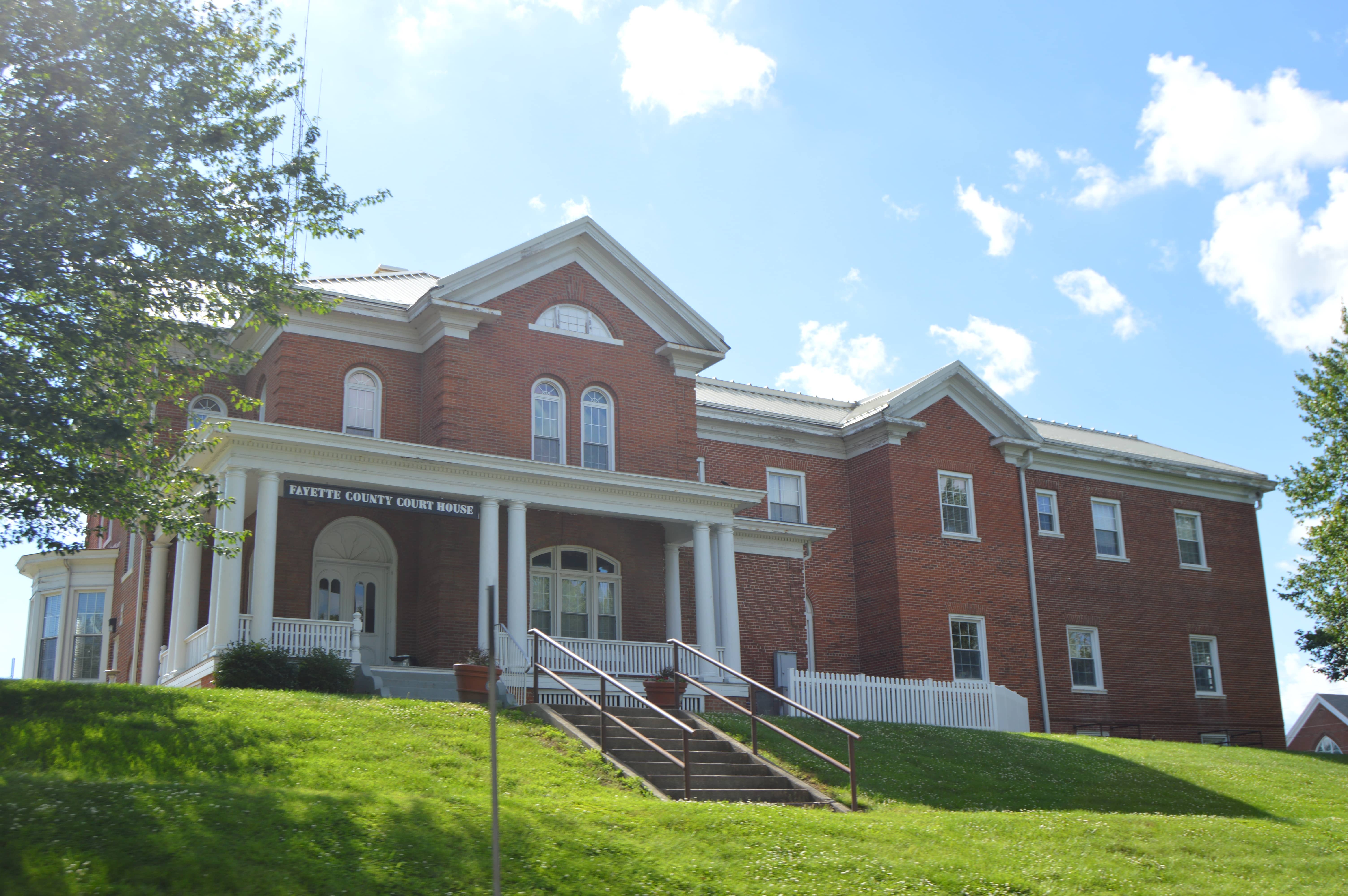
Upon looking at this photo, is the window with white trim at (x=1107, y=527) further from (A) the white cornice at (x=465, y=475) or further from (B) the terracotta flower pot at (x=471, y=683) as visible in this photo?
(B) the terracotta flower pot at (x=471, y=683)

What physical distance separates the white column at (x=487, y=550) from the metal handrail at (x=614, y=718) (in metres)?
2.50

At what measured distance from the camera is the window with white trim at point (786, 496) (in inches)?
1232

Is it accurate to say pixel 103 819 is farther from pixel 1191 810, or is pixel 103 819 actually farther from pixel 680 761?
pixel 1191 810

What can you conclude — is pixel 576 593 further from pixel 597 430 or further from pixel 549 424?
pixel 549 424

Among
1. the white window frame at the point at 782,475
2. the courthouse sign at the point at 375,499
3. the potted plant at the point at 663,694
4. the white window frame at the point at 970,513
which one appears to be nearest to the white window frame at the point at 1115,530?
the white window frame at the point at 970,513

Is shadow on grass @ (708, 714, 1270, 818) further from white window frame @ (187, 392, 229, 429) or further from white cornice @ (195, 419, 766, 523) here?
white window frame @ (187, 392, 229, 429)

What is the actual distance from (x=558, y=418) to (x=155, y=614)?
846 centimetres

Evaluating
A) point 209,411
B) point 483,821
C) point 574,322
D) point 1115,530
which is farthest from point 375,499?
point 1115,530

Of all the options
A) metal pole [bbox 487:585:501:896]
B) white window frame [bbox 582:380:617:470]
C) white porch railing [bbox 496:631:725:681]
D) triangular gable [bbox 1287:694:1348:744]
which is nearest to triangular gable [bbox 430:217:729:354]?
white window frame [bbox 582:380:617:470]

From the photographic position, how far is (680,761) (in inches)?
605

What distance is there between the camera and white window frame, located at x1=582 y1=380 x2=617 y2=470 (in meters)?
25.4

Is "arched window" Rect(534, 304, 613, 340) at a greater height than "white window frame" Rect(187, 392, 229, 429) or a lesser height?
Answer: greater

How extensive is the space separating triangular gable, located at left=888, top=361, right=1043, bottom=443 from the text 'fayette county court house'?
0.24ft

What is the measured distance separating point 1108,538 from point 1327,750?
90.6ft
